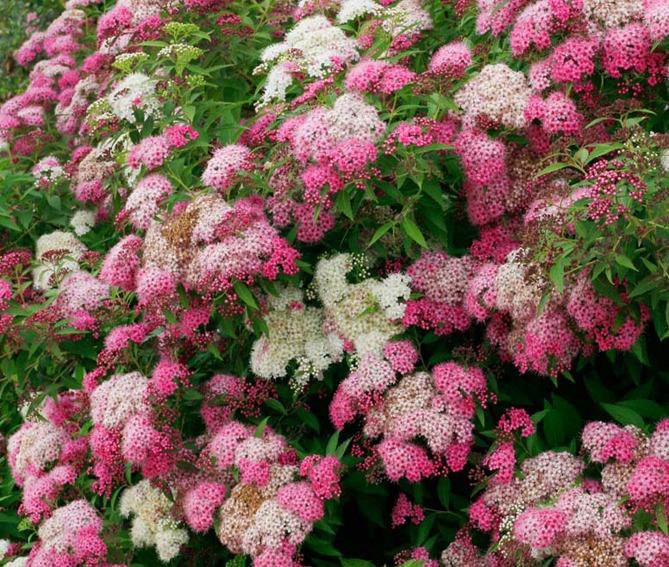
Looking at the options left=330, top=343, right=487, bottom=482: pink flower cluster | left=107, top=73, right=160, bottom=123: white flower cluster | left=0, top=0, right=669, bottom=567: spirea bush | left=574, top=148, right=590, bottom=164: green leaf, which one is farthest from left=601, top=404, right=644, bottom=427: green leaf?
left=107, top=73, right=160, bottom=123: white flower cluster

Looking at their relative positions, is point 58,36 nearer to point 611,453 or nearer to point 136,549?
point 136,549

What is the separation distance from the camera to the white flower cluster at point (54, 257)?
5211 mm

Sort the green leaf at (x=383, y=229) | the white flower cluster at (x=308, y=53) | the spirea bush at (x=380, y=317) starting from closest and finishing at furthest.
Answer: the spirea bush at (x=380, y=317) → the green leaf at (x=383, y=229) → the white flower cluster at (x=308, y=53)

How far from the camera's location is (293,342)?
14.5 feet

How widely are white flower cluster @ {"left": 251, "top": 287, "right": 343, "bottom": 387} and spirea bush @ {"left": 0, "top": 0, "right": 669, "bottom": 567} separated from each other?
0.6 inches

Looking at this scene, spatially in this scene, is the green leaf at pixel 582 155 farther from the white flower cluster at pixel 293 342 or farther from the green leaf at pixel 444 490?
the green leaf at pixel 444 490

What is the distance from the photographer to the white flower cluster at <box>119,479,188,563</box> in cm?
431

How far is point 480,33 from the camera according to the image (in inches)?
183

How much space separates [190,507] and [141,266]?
1.14 meters

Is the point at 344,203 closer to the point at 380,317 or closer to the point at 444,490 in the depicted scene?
the point at 380,317

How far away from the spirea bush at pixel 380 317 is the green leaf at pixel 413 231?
1 centimetres

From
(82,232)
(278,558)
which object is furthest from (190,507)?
(82,232)

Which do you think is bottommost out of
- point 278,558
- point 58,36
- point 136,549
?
point 136,549

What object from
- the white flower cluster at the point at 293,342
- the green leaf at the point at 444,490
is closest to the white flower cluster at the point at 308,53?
the white flower cluster at the point at 293,342
